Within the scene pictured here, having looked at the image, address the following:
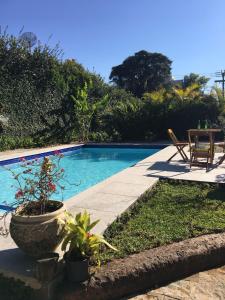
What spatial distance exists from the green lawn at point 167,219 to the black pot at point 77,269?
0.51m

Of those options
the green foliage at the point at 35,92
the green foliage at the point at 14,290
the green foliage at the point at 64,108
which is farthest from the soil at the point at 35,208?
the green foliage at the point at 35,92

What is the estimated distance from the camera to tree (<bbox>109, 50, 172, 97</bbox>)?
4984 cm

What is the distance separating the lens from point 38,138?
16.0 meters

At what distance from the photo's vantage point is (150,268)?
3.46 meters

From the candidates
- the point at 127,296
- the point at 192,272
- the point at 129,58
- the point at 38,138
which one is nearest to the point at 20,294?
the point at 127,296

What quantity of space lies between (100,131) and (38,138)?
3.78m

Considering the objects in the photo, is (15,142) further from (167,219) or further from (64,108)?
(167,219)

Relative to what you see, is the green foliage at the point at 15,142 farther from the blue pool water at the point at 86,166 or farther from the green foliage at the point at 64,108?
the blue pool water at the point at 86,166

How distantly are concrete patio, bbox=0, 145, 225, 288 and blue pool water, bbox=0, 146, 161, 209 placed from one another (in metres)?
1.15

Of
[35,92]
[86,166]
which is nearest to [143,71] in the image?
[35,92]

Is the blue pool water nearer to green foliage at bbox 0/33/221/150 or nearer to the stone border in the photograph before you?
green foliage at bbox 0/33/221/150

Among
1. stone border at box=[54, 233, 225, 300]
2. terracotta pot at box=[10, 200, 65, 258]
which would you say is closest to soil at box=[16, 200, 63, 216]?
Result: terracotta pot at box=[10, 200, 65, 258]

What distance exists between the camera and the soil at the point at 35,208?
368 centimetres

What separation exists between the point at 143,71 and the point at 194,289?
4879 centimetres
